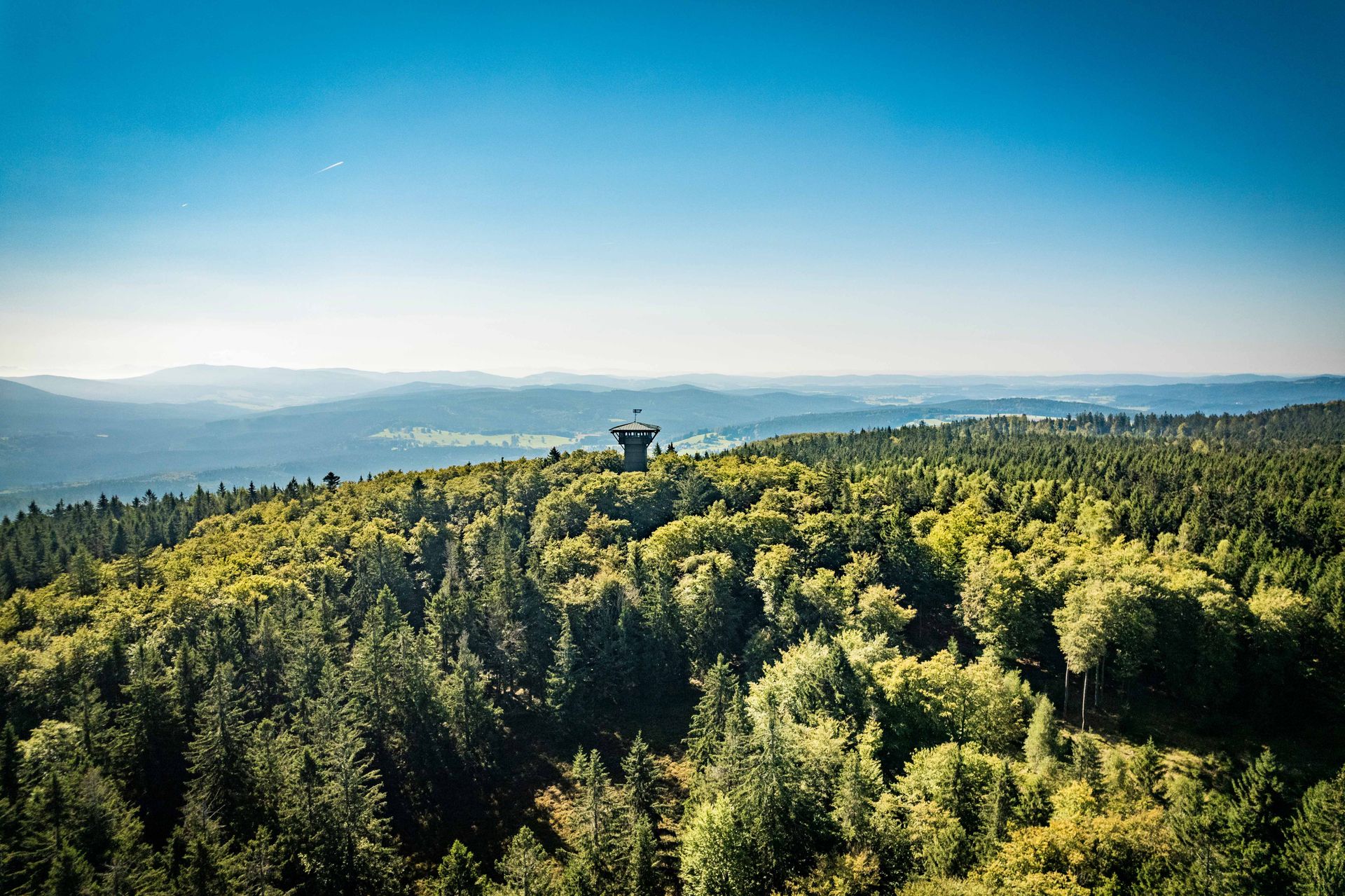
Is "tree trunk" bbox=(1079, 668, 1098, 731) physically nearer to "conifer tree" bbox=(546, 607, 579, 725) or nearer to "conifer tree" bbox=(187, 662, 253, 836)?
"conifer tree" bbox=(546, 607, 579, 725)

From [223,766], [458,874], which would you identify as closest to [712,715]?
[458,874]

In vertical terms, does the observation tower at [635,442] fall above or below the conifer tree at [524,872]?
above

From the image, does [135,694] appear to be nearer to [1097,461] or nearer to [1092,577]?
[1092,577]

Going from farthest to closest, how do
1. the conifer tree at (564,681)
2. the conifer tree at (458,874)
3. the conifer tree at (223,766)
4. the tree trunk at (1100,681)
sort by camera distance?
the conifer tree at (564,681)
the tree trunk at (1100,681)
the conifer tree at (223,766)
the conifer tree at (458,874)

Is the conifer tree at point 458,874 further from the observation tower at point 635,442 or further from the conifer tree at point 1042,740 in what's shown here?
the observation tower at point 635,442

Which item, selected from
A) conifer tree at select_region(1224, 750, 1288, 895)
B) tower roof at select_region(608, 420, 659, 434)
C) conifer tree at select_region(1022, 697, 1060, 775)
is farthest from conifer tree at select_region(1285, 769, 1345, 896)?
tower roof at select_region(608, 420, 659, 434)

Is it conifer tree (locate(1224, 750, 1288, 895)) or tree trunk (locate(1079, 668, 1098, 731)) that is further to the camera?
tree trunk (locate(1079, 668, 1098, 731))

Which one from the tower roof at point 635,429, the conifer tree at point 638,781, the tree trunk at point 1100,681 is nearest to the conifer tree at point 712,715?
the conifer tree at point 638,781

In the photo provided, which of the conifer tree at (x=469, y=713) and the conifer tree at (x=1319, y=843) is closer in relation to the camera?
the conifer tree at (x=1319, y=843)

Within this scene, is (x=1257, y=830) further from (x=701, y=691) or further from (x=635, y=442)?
(x=635, y=442)
